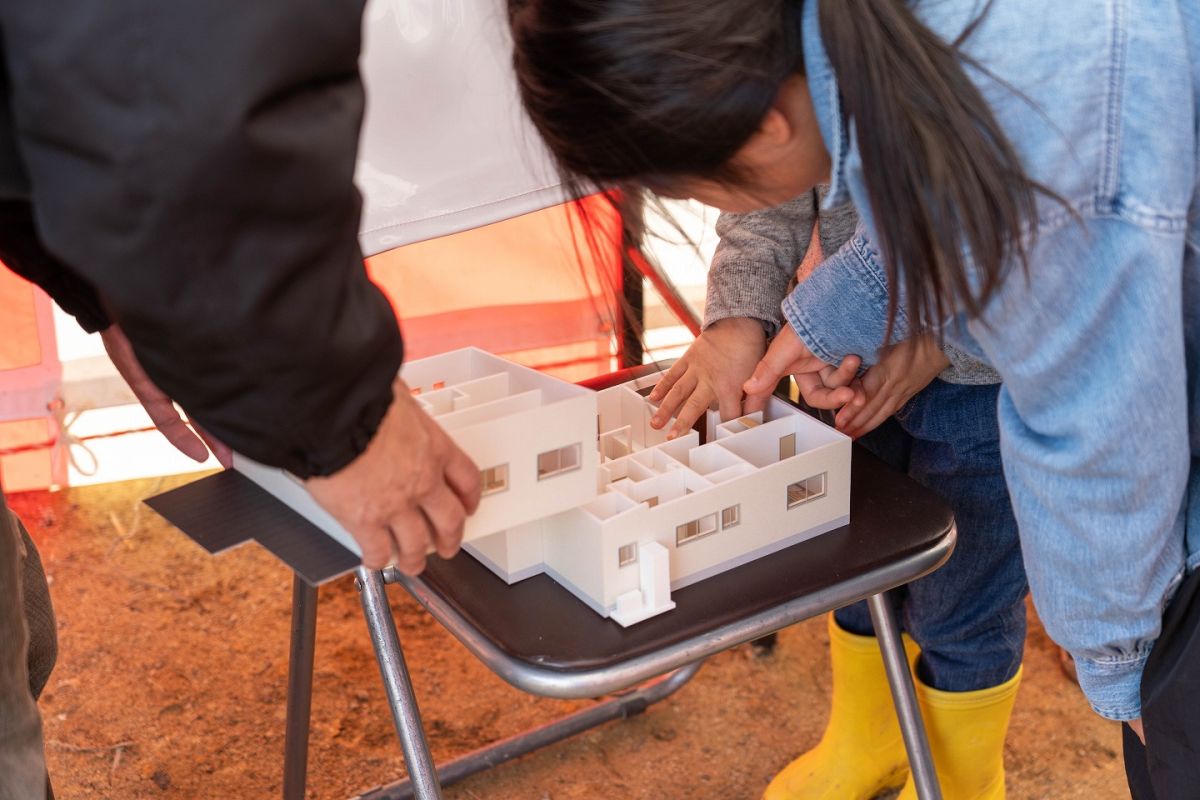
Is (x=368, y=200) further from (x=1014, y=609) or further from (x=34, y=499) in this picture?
(x=34, y=499)

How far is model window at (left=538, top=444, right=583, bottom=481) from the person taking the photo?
31.6 inches

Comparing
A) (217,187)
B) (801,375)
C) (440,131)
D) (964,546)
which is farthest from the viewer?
Result: (440,131)

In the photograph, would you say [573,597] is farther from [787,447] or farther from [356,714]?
[356,714]

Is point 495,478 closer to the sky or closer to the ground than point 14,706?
closer to the sky

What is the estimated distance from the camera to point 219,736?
161 cm

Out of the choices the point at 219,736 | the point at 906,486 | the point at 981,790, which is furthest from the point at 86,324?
the point at 981,790

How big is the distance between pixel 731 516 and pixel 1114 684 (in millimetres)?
282

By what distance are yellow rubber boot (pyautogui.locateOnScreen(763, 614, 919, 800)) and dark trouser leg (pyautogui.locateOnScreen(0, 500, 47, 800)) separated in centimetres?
82

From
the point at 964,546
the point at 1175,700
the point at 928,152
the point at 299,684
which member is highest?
the point at 928,152

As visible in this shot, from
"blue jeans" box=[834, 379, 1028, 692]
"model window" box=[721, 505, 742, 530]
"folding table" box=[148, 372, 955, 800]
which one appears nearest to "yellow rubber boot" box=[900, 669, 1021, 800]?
"blue jeans" box=[834, 379, 1028, 692]

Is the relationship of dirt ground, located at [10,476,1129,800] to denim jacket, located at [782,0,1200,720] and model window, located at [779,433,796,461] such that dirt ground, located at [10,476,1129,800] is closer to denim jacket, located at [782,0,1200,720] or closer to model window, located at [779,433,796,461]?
model window, located at [779,433,796,461]

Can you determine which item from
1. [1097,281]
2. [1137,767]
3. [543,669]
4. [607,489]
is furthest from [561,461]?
[1137,767]

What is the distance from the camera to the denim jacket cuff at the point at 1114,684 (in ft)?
2.69

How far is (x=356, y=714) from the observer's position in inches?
64.8
